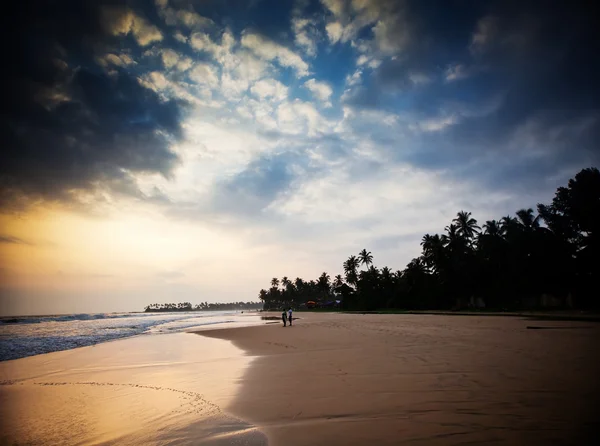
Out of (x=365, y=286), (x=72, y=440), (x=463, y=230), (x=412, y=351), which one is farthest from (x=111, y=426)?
(x=365, y=286)

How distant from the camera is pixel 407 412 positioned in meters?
5.03

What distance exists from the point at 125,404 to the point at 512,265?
59359 mm

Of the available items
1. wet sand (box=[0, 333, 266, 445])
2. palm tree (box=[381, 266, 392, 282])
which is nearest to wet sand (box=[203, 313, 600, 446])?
wet sand (box=[0, 333, 266, 445])

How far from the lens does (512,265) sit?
50.1 metres

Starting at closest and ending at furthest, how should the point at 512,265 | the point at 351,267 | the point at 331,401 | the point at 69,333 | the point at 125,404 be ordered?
the point at 331,401
the point at 125,404
the point at 69,333
the point at 512,265
the point at 351,267

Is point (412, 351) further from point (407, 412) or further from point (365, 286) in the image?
point (365, 286)

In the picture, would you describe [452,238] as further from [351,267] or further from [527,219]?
[351,267]

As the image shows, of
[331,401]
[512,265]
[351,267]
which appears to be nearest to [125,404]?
[331,401]

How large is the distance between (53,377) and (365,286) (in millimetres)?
77576

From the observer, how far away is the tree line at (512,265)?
38.2 m

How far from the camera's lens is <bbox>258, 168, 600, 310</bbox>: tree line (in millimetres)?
38219

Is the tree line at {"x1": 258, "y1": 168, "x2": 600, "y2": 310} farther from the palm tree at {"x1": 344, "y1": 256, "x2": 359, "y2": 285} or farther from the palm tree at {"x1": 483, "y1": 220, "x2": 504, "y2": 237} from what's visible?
the palm tree at {"x1": 344, "y1": 256, "x2": 359, "y2": 285}

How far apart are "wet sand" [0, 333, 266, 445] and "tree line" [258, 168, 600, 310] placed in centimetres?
4787

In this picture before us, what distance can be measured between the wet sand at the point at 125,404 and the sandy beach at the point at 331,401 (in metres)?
0.04
